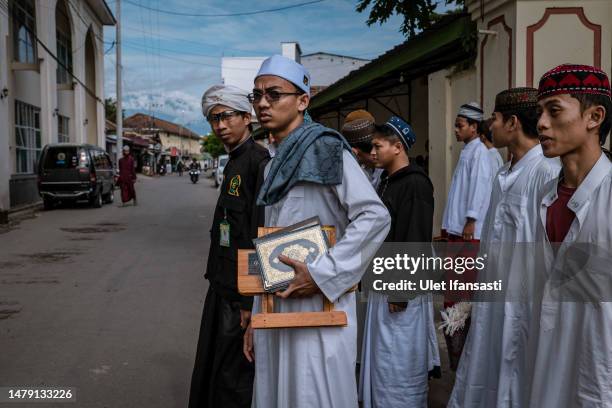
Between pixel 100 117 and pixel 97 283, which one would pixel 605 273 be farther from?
pixel 100 117

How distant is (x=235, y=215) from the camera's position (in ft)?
10.4

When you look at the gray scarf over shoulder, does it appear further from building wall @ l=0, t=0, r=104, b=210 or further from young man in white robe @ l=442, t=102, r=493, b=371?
building wall @ l=0, t=0, r=104, b=210

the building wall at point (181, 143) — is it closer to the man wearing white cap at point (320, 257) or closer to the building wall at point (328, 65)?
the building wall at point (328, 65)

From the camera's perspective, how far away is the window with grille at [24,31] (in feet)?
59.7

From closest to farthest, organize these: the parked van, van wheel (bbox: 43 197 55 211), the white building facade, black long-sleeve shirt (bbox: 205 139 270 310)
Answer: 1. black long-sleeve shirt (bbox: 205 139 270 310)
2. the white building facade
3. the parked van
4. van wheel (bbox: 43 197 55 211)

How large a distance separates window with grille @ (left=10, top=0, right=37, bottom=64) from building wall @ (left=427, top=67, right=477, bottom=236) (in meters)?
14.7

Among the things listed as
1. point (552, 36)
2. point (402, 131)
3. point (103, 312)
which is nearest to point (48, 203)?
point (103, 312)

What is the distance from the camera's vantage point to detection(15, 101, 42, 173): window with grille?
59.3 ft

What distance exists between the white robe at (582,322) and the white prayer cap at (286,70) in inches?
47.4

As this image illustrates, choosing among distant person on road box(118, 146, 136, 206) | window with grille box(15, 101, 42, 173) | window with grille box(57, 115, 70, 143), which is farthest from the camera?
window with grille box(57, 115, 70, 143)

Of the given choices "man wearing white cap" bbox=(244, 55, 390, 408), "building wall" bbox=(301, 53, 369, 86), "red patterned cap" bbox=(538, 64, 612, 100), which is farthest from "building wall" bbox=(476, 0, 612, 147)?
"building wall" bbox=(301, 53, 369, 86)

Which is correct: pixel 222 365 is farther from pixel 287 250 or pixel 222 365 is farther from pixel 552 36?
pixel 552 36

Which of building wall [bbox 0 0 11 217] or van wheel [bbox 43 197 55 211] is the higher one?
building wall [bbox 0 0 11 217]

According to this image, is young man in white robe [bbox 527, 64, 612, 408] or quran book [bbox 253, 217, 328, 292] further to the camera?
quran book [bbox 253, 217, 328, 292]
